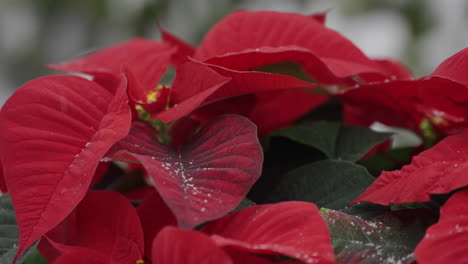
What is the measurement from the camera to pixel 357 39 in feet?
6.18

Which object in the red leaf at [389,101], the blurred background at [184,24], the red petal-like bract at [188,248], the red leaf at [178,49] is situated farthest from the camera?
the blurred background at [184,24]

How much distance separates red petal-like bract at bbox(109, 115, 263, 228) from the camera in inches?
9.9

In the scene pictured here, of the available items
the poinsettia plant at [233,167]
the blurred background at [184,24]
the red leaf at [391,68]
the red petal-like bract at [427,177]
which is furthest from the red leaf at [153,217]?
the blurred background at [184,24]

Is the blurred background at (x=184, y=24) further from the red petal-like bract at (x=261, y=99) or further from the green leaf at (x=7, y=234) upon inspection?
the green leaf at (x=7, y=234)

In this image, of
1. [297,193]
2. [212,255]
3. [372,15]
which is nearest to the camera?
[212,255]

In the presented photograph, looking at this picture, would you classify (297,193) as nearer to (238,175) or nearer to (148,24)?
(238,175)

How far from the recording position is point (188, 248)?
0.24 m

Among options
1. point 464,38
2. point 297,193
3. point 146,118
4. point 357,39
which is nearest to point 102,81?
point 146,118

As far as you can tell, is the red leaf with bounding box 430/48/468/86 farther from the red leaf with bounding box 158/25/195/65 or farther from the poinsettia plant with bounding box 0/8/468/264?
the red leaf with bounding box 158/25/195/65

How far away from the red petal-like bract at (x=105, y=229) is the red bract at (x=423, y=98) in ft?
0.62

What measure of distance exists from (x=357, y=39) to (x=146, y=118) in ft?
5.25

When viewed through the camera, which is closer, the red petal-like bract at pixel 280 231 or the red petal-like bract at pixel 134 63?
the red petal-like bract at pixel 280 231

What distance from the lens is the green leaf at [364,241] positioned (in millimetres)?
267

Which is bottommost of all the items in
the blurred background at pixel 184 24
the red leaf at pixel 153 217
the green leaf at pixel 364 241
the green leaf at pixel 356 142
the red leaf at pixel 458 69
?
the blurred background at pixel 184 24
